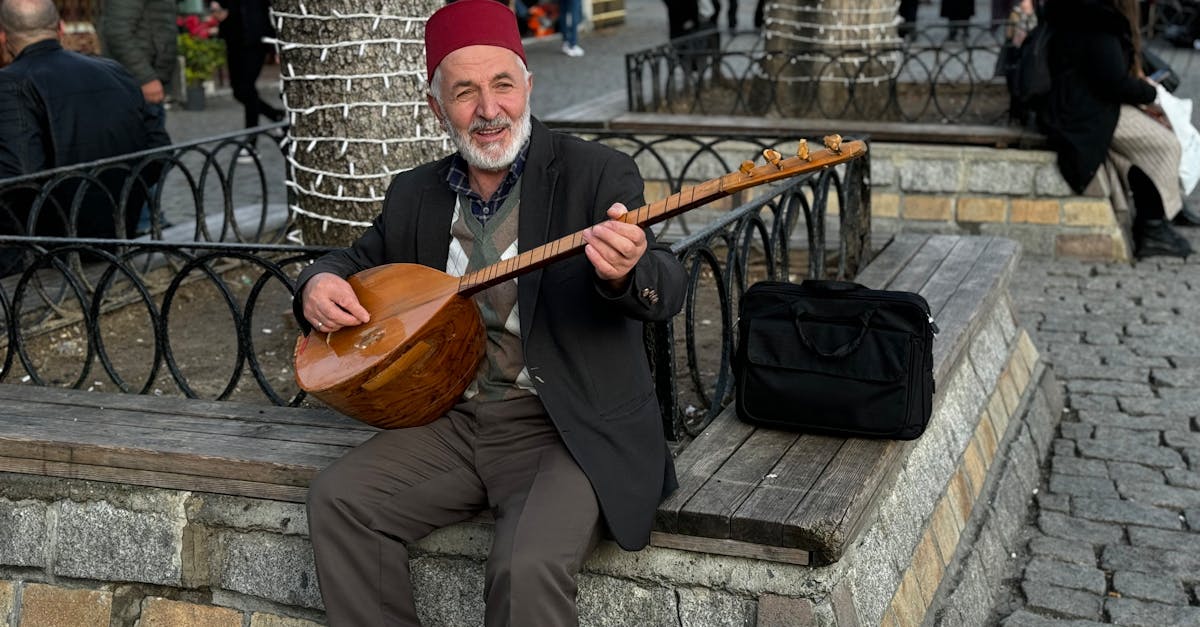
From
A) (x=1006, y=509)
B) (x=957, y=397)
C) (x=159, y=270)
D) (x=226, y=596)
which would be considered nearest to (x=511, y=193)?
(x=226, y=596)

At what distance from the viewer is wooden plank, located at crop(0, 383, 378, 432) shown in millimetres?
3854

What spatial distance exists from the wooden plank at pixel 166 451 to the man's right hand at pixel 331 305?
0.40m

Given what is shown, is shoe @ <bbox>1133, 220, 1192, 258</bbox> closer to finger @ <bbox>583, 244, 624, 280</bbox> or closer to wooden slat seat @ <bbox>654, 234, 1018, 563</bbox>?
wooden slat seat @ <bbox>654, 234, 1018, 563</bbox>

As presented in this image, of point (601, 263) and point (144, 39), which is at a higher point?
point (601, 263)

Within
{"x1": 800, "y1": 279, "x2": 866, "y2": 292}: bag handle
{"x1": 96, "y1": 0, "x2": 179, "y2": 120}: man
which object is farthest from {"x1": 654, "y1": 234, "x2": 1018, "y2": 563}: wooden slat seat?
{"x1": 96, "y1": 0, "x2": 179, "y2": 120}: man

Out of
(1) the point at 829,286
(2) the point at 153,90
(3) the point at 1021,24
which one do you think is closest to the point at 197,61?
(2) the point at 153,90

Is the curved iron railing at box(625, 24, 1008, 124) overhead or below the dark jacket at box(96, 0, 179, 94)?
below

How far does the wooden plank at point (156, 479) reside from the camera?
3531 millimetres

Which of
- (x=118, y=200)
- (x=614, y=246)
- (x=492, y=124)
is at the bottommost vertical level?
(x=118, y=200)

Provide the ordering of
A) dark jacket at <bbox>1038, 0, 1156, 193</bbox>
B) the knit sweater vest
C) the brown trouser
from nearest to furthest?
the brown trouser, the knit sweater vest, dark jacket at <bbox>1038, 0, 1156, 193</bbox>

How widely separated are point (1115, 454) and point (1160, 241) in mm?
3198

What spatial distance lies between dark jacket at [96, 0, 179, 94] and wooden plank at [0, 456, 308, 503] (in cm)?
593

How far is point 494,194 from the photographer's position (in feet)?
10.8

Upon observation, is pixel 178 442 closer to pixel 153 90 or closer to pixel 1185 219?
pixel 153 90
